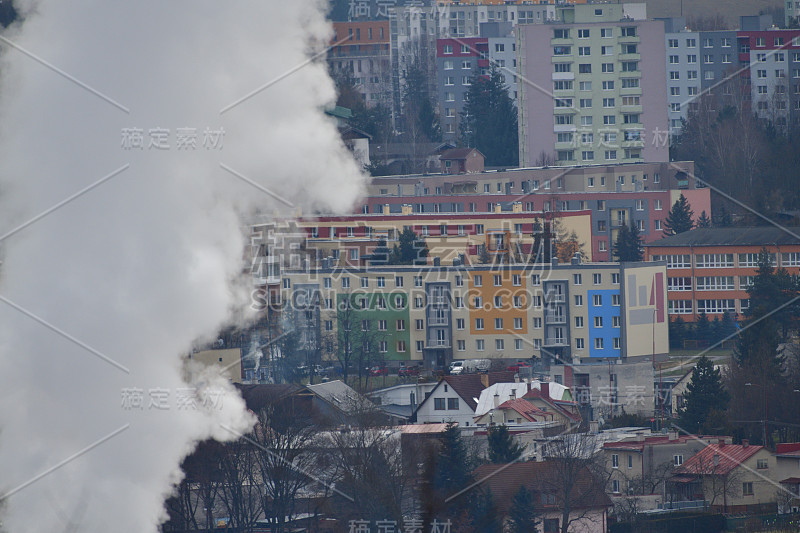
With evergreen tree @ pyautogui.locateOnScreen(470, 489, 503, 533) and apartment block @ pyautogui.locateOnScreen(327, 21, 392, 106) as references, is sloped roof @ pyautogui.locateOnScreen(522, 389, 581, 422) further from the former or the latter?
apartment block @ pyautogui.locateOnScreen(327, 21, 392, 106)

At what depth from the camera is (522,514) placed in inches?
1040

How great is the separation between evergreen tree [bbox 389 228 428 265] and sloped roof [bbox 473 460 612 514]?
15388mm

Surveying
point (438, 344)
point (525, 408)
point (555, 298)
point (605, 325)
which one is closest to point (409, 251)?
Answer: point (438, 344)

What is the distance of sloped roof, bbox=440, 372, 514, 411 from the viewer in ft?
112

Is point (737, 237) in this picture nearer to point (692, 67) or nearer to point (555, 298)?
point (555, 298)

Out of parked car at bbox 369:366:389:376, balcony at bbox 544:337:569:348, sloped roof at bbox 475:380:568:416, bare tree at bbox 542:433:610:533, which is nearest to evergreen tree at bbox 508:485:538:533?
bare tree at bbox 542:433:610:533

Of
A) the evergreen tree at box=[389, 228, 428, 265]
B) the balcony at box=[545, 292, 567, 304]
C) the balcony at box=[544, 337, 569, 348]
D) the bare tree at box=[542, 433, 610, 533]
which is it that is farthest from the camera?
the evergreen tree at box=[389, 228, 428, 265]

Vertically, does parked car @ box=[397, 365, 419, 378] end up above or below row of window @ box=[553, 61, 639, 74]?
below

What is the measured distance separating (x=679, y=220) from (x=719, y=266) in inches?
204

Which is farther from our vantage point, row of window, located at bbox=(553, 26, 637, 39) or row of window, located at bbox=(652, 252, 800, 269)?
row of window, located at bbox=(553, 26, 637, 39)

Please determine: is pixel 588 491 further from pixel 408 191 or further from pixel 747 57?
pixel 747 57

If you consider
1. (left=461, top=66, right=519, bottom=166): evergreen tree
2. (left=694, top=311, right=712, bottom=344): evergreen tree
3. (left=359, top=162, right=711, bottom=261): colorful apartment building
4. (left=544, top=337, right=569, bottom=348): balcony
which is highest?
(left=461, top=66, right=519, bottom=166): evergreen tree

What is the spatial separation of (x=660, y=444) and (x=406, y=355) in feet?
42.0

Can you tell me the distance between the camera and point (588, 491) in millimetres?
27469
